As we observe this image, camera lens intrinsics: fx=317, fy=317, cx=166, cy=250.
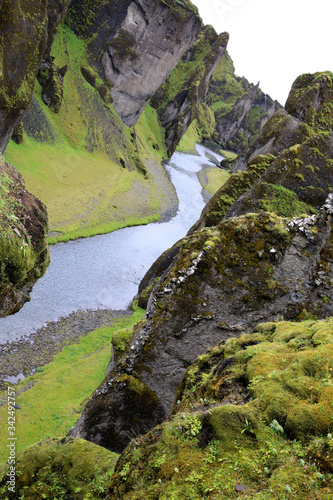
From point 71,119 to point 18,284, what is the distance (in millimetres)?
53254

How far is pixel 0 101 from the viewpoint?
98.8 feet

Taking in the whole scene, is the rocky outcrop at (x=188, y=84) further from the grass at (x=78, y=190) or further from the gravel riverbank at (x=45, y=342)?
the gravel riverbank at (x=45, y=342)

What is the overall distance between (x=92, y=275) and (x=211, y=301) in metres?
21.9

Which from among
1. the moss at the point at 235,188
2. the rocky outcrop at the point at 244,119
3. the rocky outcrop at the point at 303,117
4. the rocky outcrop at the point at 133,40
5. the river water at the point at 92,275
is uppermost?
the rocky outcrop at the point at 244,119

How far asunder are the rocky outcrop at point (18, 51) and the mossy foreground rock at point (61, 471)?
32.0 m

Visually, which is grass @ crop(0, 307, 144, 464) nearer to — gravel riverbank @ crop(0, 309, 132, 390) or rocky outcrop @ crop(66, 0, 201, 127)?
gravel riverbank @ crop(0, 309, 132, 390)

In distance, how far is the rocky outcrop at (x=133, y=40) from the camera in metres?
67.9

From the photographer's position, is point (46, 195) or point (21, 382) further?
point (46, 195)

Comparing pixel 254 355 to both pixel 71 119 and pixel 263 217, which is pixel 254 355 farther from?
pixel 71 119

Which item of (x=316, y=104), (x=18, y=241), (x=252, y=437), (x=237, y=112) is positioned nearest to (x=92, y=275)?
(x=18, y=241)

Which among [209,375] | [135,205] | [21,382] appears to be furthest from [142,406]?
[135,205]

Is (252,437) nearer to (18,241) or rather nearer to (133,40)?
(18,241)

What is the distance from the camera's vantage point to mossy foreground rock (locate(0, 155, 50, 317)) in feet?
39.9

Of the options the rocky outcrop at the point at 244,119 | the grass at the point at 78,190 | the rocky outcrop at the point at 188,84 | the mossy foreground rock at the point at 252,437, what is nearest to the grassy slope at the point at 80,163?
the grass at the point at 78,190
